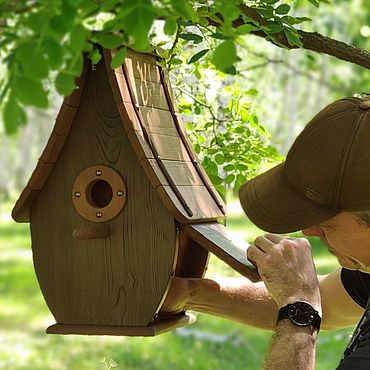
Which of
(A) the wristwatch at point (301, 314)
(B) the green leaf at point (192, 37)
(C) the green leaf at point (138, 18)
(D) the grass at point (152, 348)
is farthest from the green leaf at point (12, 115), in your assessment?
(D) the grass at point (152, 348)

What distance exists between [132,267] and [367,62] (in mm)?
890

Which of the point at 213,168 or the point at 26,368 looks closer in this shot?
the point at 213,168

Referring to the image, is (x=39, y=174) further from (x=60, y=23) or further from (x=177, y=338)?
(x=177, y=338)

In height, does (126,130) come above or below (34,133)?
above

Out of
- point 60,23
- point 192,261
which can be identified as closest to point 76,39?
point 60,23

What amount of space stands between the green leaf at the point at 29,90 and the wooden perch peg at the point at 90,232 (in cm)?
105

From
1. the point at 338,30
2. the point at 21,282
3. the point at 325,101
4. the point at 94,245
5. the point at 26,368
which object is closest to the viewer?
the point at 94,245

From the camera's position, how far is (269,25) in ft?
8.13

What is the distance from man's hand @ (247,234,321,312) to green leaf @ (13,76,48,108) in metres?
1.11

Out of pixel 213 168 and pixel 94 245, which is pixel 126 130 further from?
pixel 213 168

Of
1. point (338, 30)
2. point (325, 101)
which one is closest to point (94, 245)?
point (338, 30)

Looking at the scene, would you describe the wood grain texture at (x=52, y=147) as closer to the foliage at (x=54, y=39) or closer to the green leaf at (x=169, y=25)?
the green leaf at (x=169, y=25)

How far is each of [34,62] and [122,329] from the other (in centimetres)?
124

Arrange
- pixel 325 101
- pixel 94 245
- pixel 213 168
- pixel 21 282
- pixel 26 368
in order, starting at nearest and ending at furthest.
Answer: pixel 94 245 < pixel 213 168 < pixel 26 368 < pixel 21 282 < pixel 325 101
